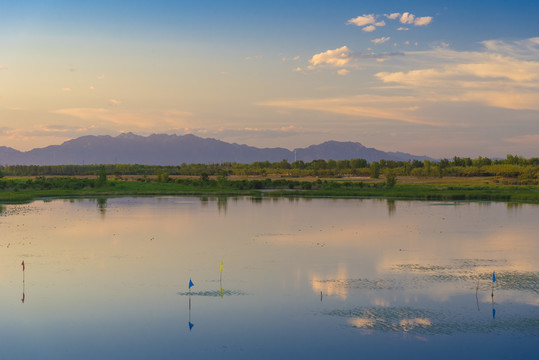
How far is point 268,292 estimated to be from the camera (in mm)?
26172

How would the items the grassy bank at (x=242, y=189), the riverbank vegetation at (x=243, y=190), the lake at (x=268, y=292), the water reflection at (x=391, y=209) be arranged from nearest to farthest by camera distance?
the lake at (x=268, y=292) < the water reflection at (x=391, y=209) < the grassy bank at (x=242, y=189) < the riverbank vegetation at (x=243, y=190)

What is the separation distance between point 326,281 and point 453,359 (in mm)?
10883

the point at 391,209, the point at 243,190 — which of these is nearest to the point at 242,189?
the point at 243,190

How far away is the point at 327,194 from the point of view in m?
104

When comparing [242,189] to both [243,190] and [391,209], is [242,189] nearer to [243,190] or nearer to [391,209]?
[243,190]

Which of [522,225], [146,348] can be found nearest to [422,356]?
[146,348]

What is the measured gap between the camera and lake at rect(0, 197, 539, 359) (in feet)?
63.4

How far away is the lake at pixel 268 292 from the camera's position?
19328 millimetres

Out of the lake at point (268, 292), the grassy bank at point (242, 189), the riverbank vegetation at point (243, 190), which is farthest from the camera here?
the riverbank vegetation at point (243, 190)

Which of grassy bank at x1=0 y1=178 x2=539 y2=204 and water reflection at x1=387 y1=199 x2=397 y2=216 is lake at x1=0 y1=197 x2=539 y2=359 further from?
grassy bank at x1=0 y1=178 x2=539 y2=204

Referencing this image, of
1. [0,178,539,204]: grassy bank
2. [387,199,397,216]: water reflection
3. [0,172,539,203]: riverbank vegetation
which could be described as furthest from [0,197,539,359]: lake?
[0,172,539,203]: riverbank vegetation

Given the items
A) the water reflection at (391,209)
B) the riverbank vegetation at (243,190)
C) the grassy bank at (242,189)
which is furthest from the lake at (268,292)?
the riverbank vegetation at (243,190)

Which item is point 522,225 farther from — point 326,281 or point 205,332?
point 205,332

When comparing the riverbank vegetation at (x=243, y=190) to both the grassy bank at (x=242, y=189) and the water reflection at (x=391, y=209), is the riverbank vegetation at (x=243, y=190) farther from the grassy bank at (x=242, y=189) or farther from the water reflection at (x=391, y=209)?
the water reflection at (x=391, y=209)
